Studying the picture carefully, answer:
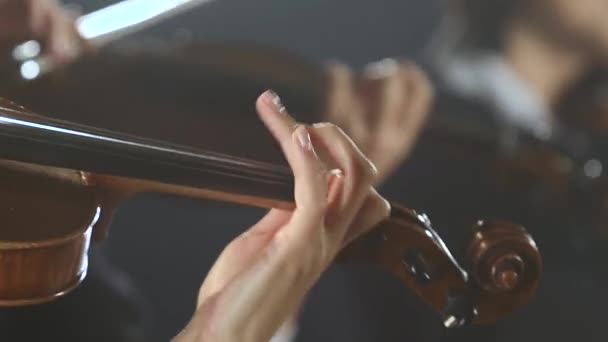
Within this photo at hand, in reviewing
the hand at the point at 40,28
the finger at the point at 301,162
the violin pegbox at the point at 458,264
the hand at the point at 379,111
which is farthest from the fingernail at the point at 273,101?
the hand at the point at 379,111

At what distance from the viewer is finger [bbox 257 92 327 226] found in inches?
22.3

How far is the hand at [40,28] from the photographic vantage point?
940 mm

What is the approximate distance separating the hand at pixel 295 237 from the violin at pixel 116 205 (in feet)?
0.14

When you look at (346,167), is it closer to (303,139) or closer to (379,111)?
(303,139)

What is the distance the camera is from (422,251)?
0.67 metres

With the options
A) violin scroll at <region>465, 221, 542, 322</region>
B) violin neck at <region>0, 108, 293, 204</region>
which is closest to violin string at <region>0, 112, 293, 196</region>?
violin neck at <region>0, 108, 293, 204</region>

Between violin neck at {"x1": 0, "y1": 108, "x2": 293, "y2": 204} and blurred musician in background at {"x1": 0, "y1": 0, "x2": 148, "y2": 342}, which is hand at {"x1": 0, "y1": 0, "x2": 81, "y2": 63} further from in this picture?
violin neck at {"x1": 0, "y1": 108, "x2": 293, "y2": 204}

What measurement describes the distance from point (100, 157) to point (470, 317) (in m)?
0.32

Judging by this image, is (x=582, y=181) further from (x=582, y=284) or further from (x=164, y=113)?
(x=164, y=113)

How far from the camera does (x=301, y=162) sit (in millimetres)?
566

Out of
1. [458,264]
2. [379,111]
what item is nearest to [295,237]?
[458,264]

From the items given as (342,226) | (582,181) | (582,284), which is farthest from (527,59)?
(342,226)

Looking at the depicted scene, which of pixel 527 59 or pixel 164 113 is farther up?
pixel 164 113

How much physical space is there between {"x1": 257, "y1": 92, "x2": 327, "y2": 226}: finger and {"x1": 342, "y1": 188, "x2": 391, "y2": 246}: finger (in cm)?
6
